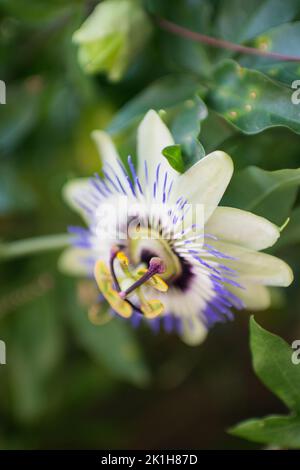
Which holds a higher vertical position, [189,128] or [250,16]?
[250,16]

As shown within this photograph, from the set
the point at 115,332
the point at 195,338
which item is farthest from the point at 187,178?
the point at 115,332

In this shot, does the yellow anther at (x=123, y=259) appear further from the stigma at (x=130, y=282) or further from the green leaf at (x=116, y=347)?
the green leaf at (x=116, y=347)

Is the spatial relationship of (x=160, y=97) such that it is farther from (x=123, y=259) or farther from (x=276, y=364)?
(x=276, y=364)

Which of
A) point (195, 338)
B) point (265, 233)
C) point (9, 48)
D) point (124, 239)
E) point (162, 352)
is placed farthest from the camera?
point (162, 352)

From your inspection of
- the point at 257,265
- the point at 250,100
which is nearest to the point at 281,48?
the point at 250,100

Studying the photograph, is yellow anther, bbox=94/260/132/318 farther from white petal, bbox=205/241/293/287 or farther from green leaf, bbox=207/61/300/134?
green leaf, bbox=207/61/300/134

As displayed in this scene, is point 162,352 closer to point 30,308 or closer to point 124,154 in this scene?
point 30,308

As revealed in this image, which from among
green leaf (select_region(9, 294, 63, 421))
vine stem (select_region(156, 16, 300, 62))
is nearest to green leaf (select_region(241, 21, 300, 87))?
vine stem (select_region(156, 16, 300, 62))
